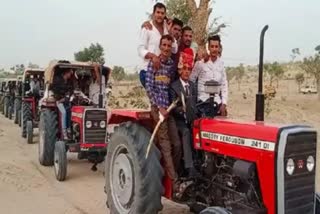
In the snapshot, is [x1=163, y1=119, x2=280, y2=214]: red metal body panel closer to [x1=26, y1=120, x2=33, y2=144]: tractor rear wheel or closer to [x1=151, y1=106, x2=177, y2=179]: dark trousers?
[x1=151, y1=106, x2=177, y2=179]: dark trousers

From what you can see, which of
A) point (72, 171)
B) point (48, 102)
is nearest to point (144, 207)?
point (72, 171)

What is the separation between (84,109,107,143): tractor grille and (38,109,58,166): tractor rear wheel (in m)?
0.78

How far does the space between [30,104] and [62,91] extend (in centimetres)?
492

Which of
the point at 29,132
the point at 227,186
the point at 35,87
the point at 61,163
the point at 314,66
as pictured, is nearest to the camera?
the point at 227,186

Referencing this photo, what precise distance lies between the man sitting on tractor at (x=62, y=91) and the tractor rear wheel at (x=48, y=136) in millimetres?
167

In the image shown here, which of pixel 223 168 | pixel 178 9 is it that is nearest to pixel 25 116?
pixel 178 9

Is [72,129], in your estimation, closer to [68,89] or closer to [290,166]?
[68,89]

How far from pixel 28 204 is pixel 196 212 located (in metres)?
2.39

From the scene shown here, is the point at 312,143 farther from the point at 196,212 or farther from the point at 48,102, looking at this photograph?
the point at 48,102

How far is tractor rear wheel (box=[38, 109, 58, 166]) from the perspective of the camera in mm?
9453

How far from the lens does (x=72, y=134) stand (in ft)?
31.7

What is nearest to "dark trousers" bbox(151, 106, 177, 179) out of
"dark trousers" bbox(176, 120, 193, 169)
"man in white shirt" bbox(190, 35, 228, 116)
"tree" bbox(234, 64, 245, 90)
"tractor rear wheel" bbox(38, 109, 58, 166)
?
"dark trousers" bbox(176, 120, 193, 169)

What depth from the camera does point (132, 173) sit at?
16.8 ft

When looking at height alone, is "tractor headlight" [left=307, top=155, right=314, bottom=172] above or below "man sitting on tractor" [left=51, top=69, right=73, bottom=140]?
below
